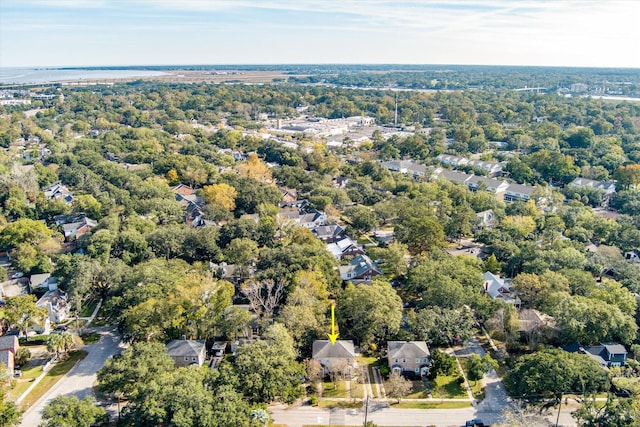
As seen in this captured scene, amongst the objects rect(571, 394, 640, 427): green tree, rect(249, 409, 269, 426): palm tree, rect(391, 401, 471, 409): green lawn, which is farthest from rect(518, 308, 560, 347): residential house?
rect(249, 409, 269, 426): palm tree

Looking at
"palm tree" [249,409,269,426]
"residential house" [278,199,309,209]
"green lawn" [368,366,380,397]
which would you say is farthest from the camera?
"residential house" [278,199,309,209]

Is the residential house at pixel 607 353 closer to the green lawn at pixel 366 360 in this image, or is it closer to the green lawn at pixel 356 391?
the green lawn at pixel 366 360

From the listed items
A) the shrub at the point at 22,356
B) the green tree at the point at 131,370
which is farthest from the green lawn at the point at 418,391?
the shrub at the point at 22,356

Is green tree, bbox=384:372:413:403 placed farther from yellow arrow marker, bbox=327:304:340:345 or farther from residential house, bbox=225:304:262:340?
residential house, bbox=225:304:262:340

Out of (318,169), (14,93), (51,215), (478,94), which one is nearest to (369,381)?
(51,215)

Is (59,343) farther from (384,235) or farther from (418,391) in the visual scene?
(384,235)

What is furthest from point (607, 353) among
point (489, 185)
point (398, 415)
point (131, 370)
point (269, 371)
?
point (489, 185)

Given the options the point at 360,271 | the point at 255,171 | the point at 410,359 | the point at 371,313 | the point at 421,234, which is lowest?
the point at 410,359
